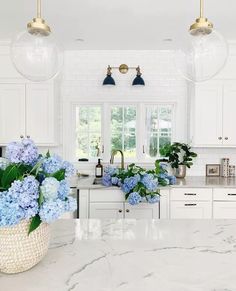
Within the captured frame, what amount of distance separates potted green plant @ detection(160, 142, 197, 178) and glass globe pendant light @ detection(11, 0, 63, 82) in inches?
95.7

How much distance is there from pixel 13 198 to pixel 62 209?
0.54ft

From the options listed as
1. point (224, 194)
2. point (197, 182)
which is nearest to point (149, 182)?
point (197, 182)

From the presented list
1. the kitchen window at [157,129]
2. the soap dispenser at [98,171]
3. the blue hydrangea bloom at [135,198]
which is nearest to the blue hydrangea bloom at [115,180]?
the blue hydrangea bloom at [135,198]

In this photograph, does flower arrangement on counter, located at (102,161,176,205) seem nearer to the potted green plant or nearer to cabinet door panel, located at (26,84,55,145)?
the potted green plant

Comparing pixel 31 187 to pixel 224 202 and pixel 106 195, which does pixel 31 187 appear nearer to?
pixel 106 195

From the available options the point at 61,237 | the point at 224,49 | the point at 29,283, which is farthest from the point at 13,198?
the point at 224,49

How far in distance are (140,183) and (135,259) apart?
1685 mm

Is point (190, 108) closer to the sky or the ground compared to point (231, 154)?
closer to the sky

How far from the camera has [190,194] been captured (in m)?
3.23

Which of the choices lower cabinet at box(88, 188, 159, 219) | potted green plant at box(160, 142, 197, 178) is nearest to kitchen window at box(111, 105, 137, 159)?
potted green plant at box(160, 142, 197, 178)

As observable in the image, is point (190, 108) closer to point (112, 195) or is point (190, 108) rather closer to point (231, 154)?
point (231, 154)

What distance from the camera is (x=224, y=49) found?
4.79ft

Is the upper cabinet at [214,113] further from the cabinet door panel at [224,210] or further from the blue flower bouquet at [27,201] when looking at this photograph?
the blue flower bouquet at [27,201]

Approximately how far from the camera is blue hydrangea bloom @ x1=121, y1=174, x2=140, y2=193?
284cm
